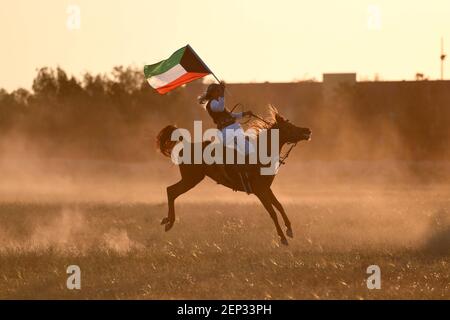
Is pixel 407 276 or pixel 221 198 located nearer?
pixel 407 276

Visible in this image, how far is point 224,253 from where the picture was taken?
1970cm

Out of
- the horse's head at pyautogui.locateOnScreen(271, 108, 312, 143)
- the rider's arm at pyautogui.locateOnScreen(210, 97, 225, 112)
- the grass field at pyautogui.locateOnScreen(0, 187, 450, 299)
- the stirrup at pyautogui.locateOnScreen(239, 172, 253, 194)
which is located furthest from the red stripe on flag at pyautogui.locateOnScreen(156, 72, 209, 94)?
the grass field at pyautogui.locateOnScreen(0, 187, 450, 299)

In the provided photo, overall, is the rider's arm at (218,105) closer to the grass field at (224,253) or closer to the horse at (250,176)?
the horse at (250,176)

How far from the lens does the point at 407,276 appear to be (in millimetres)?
17188

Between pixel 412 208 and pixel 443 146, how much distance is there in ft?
132

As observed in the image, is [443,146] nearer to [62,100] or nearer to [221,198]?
[62,100]

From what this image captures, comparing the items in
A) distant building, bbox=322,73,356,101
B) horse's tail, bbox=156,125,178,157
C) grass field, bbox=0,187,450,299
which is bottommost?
grass field, bbox=0,187,450,299

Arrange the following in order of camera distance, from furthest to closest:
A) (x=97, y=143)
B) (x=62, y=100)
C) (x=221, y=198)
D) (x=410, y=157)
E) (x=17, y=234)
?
(x=62, y=100), (x=97, y=143), (x=410, y=157), (x=221, y=198), (x=17, y=234)

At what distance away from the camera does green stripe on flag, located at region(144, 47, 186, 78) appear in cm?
2180

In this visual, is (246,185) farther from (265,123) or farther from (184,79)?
(184,79)

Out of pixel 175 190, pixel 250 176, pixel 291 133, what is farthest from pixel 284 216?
pixel 175 190

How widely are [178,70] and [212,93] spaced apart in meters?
1.51

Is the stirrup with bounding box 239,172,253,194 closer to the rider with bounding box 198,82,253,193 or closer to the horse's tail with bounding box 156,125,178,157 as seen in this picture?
the rider with bounding box 198,82,253,193
